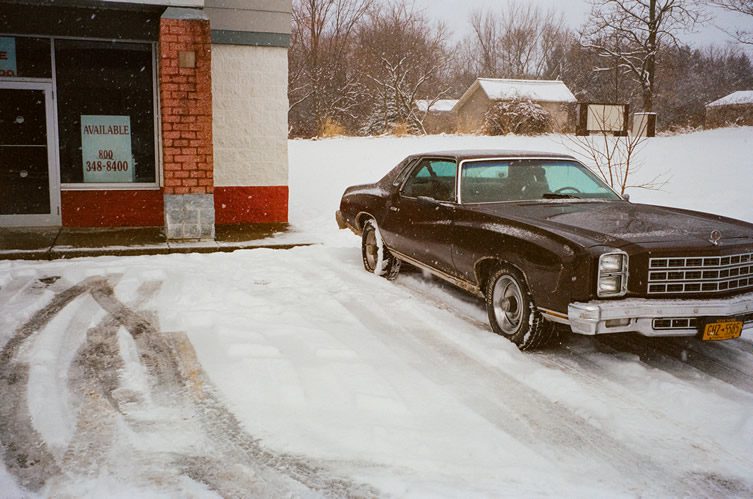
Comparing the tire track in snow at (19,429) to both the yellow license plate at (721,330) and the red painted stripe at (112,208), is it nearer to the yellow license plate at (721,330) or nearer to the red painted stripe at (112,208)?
the yellow license plate at (721,330)

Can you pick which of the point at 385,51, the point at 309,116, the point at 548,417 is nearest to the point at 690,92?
the point at 385,51

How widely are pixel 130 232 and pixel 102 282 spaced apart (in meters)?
2.93

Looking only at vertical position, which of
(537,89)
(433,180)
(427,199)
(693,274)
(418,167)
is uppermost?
(537,89)

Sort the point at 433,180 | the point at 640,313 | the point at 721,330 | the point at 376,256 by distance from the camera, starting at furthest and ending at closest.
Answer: the point at 376,256 < the point at 433,180 < the point at 721,330 < the point at 640,313

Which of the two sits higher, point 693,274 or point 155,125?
point 155,125

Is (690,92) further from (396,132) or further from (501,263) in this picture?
(501,263)

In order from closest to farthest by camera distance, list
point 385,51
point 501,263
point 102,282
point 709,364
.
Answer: point 709,364, point 501,263, point 102,282, point 385,51

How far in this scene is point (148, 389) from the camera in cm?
454

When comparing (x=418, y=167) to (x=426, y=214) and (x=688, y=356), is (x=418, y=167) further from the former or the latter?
(x=688, y=356)

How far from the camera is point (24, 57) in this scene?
10.3 m

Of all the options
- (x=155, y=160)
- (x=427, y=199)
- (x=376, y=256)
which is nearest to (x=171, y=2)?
(x=155, y=160)

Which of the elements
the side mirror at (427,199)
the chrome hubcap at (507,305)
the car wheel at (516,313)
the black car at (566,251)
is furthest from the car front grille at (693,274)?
the side mirror at (427,199)

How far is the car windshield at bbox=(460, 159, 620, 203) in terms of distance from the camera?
635cm

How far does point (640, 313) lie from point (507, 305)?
1203 millimetres
